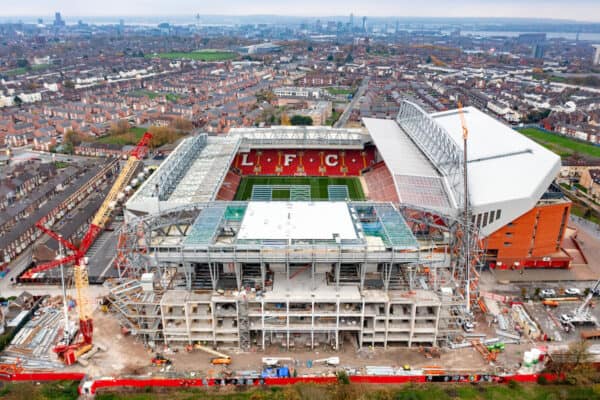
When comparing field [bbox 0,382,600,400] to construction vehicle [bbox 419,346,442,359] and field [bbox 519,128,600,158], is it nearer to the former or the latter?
construction vehicle [bbox 419,346,442,359]

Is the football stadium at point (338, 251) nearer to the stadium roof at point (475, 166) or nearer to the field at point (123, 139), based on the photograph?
the stadium roof at point (475, 166)

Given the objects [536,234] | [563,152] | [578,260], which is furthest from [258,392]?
[563,152]

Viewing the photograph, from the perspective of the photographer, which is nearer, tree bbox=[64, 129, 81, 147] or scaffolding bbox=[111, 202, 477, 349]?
scaffolding bbox=[111, 202, 477, 349]

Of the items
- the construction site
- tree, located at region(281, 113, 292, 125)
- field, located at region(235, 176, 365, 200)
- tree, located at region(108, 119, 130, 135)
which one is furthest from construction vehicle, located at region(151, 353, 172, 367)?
tree, located at region(281, 113, 292, 125)

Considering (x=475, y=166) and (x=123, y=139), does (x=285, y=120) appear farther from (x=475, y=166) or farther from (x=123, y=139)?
(x=475, y=166)

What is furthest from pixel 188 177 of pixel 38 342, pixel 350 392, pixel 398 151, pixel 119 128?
pixel 119 128

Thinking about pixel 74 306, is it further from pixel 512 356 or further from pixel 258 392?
pixel 512 356

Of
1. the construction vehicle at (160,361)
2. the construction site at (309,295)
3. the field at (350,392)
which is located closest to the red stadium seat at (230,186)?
the construction site at (309,295)
